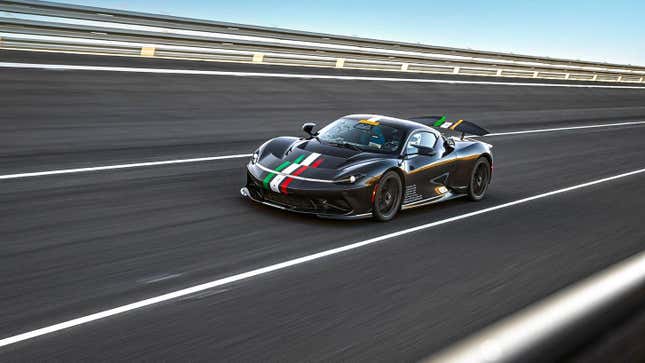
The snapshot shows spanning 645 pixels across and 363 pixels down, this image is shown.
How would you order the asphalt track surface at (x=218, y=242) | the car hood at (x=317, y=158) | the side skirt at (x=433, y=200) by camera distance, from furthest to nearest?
the side skirt at (x=433, y=200)
the car hood at (x=317, y=158)
the asphalt track surface at (x=218, y=242)

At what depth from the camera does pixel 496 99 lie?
983 inches

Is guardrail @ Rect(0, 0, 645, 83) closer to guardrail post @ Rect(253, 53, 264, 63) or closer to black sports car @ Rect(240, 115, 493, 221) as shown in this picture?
guardrail post @ Rect(253, 53, 264, 63)

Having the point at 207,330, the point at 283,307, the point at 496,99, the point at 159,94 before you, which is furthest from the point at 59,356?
the point at 496,99

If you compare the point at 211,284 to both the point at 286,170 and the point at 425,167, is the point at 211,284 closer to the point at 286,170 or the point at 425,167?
the point at 286,170

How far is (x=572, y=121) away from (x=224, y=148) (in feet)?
51.8

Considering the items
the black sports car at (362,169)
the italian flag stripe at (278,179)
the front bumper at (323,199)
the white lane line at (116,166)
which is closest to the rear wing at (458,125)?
the black sports car at (362,169)

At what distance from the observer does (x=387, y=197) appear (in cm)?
916

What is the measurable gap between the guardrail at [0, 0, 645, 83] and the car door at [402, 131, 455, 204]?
9940 millimetres

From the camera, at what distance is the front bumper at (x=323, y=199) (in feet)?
28.0

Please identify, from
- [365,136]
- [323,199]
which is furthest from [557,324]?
[365,136]

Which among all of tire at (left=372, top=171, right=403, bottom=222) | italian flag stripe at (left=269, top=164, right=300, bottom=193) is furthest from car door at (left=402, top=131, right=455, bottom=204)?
italian flag stripe at (left=269, top=164, right=300, bottom=193)

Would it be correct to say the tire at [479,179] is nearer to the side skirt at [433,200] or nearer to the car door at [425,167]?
the side skirt at [433,200]

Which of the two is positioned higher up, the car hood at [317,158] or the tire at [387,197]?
the car hood at [317,158]

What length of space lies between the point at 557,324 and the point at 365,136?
7.61 meters
